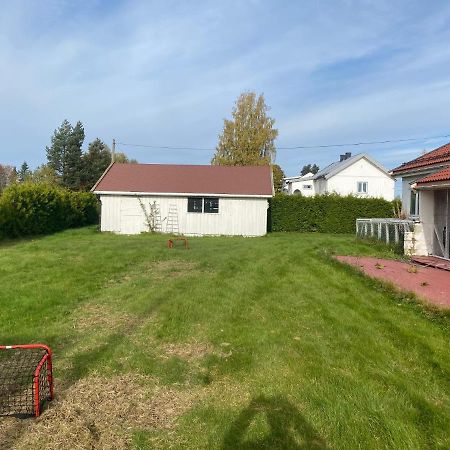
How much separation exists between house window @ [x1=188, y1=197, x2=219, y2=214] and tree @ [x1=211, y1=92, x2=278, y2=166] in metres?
18.1

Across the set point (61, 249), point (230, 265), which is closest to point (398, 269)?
point (230, 265)

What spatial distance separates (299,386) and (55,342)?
334 cm

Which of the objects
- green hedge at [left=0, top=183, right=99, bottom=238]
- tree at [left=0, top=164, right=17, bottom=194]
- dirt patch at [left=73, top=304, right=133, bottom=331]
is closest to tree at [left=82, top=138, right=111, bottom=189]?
green hedge at [left=0, top=183, right=99, bottom=238]

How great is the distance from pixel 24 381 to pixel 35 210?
17816 mm

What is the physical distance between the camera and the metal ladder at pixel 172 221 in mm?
24047

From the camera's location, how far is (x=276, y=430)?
341cm

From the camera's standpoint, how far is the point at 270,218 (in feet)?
86.3

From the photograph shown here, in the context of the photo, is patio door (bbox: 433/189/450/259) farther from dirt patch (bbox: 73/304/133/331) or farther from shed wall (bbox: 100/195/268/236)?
shed wall (bbox: 100/195/268/236)

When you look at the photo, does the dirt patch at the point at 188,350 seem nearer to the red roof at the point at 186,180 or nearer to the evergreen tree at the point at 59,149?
the red roof at the point at 186,180

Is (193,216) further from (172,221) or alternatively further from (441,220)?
(441,220)

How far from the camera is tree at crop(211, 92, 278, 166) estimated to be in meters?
41.5

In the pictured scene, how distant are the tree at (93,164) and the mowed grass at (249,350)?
47.9 m

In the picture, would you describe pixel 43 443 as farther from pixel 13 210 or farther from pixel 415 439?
pixel 13 210

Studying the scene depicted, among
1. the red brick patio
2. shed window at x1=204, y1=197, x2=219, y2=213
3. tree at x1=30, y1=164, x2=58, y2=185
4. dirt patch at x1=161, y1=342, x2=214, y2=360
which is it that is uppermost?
tree at x1=30, y1=164, x2=58, y2=185
